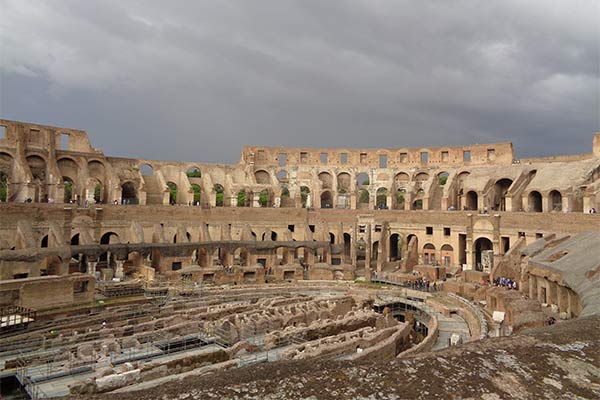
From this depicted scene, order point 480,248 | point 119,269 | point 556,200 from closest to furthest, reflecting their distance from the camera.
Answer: point 119,269 → point 556,200 → point 480,248

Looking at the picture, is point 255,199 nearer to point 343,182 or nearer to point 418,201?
point 343,182

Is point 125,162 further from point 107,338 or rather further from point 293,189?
point 107,338

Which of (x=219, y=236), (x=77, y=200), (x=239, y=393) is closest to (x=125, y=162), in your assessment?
(x=77, y=200)

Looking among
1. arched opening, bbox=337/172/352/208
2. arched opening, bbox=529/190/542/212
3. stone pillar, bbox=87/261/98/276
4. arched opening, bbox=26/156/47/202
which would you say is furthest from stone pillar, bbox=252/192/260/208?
arched opening, bbox=529/190/542/212

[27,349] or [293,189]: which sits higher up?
[293,189]

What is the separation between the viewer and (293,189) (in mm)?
45312

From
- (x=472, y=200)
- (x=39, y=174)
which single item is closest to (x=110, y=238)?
(x=39, y=174)

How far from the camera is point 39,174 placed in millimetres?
34250

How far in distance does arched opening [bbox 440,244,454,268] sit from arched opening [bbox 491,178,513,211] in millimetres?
6460

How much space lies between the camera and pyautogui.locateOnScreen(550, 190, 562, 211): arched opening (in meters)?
33.8

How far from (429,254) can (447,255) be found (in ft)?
4.99

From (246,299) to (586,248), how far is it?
1759 cm

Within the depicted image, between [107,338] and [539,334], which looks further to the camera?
[107,338]

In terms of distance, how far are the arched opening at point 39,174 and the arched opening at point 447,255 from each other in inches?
1287
